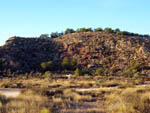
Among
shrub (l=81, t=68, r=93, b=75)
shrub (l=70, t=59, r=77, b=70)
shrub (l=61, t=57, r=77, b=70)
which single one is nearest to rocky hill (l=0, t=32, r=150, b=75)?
shrub (l=70, t=59, r=77, b=70)

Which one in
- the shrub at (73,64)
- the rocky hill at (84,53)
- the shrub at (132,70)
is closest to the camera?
the shrub at (132,70)

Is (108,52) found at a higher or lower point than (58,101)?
higher

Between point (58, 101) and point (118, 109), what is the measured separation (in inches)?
166

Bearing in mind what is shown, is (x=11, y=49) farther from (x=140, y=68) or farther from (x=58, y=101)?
(x=58, y=101)

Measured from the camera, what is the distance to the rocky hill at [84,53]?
4619 centimetres

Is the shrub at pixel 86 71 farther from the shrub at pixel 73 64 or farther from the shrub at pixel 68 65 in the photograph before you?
the shrub at pixel 68 65

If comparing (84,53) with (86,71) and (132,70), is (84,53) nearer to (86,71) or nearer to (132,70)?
(86,71)

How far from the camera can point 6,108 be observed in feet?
27.3

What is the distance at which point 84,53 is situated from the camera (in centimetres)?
5381

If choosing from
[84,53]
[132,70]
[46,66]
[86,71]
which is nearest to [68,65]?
[46,66]

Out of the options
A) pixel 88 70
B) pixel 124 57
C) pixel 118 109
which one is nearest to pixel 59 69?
pixel 88 70

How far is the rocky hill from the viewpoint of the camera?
152 ft

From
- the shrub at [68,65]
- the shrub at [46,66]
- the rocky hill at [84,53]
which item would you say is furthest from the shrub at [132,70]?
the shrub at [46,66]

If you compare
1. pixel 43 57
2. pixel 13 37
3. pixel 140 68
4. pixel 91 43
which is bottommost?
pixel 140 68
